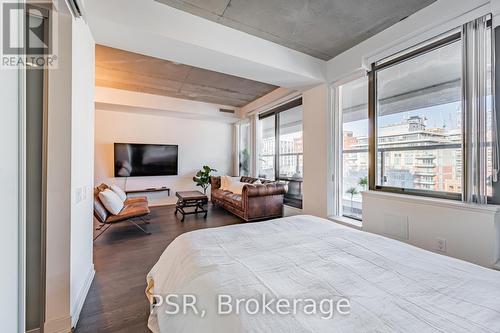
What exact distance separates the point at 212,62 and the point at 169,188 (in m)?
4.36

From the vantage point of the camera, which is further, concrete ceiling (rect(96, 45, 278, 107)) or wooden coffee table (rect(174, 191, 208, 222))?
wooden coffee table (rect(174, 191, 208, 222))

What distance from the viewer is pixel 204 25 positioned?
2494mm

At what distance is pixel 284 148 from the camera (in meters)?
5.20

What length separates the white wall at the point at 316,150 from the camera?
358 centimetres

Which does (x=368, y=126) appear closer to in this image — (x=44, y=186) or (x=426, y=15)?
(x=426, y=15)

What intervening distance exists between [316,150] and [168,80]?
3309 mm

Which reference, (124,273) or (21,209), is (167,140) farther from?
(21,209)

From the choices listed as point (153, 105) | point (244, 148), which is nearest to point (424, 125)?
point (244, 148)

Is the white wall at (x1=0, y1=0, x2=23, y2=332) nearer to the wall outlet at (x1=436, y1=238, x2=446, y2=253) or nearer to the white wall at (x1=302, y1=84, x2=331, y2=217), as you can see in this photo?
the wall outlet at (x1=436, y1=238, x2=446, y2=253)

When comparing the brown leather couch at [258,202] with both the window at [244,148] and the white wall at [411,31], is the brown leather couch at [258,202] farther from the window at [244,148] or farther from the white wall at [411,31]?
the white wall at [411,31]

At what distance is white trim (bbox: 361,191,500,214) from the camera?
186cm

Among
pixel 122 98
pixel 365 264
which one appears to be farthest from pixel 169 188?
pixel 365 264

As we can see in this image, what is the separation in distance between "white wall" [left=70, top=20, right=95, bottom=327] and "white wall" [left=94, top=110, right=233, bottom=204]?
3874mm

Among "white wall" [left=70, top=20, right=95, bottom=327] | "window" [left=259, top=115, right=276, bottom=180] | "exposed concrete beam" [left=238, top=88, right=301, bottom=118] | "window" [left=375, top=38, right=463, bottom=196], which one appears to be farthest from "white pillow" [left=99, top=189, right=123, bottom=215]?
"window" [left=375, top=38, right=463, bottom=196]
